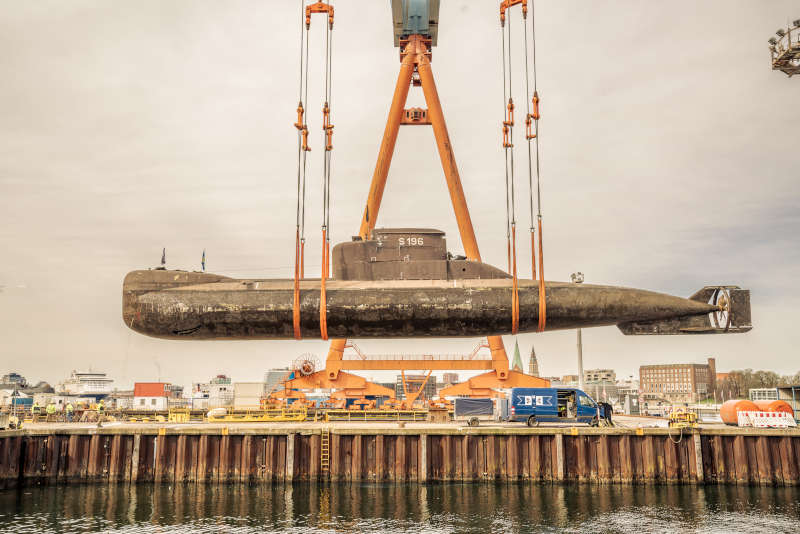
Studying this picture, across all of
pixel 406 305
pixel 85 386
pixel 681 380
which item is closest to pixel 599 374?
pixel 681 380

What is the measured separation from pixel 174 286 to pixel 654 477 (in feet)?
60.3

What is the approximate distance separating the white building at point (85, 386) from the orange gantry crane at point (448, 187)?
7057 centimetres

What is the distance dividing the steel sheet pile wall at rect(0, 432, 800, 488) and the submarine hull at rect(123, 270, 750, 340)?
8754mm

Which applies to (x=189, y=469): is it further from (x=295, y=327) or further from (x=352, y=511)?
(x=295, y=327)

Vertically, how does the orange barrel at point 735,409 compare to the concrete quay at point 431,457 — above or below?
above

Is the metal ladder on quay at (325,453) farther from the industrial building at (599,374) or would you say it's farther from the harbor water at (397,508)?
the industrial building at (599,374)

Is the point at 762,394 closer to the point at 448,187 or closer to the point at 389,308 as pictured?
the point at 448,187

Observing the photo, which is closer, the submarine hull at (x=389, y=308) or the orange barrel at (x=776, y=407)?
the submarine hull at (x=389, y=308)

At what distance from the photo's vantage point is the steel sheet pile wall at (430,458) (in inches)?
891

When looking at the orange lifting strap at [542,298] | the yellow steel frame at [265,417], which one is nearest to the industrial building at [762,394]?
the yellow steel frame at [265,417]

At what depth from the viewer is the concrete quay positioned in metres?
22.6

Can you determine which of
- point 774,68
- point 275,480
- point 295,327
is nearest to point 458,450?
point 275,480

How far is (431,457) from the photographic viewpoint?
75.3 feet

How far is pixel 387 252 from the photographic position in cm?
1652
